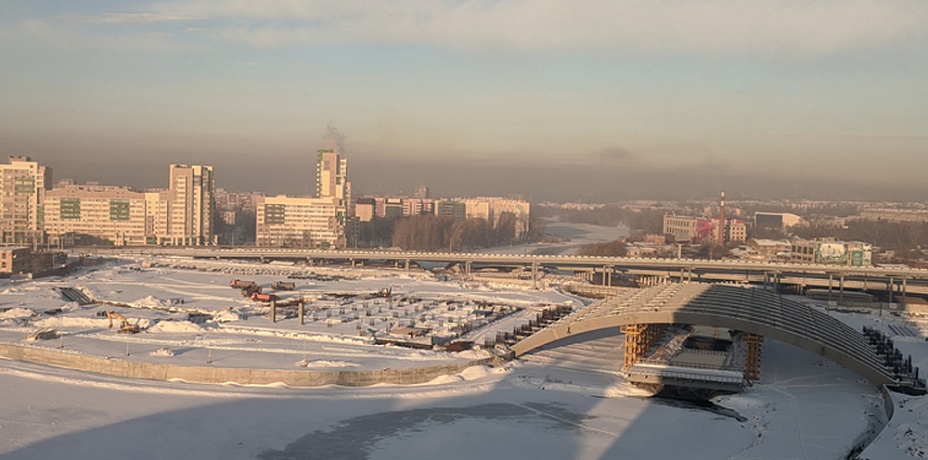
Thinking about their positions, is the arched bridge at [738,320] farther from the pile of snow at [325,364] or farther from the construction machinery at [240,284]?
the construction machinery at [240,284]

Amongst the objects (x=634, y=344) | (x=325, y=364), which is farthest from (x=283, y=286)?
(x=634, y=344)

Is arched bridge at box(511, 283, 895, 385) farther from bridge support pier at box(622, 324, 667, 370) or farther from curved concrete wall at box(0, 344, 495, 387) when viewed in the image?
curved concrete wall at box(0, 344, 495, 387)

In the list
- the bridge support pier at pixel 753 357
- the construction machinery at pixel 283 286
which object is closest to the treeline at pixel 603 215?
the construction machinery at pixel 283 286

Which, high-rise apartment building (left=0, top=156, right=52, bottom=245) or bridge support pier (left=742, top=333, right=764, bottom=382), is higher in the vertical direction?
high-rise apartment building (left=0, top=156, right=52, bottom=245)

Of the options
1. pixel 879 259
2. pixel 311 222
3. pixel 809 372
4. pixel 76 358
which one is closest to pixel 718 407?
pixel 809 372

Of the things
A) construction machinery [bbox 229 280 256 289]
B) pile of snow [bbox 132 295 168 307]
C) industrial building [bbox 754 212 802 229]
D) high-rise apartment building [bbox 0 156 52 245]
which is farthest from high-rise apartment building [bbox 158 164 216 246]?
industrial building [bbox 754 212 802 229]

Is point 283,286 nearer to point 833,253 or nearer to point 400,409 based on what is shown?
point 400,409

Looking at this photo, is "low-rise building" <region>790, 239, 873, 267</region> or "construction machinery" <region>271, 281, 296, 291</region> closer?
"construction machinery" <region>271, 281, 296, 291</region>

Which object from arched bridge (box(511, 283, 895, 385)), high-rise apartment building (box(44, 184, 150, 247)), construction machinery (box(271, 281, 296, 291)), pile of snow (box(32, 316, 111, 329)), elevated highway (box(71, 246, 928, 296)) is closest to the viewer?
arched bridge (box(511, 283, 895, 385))
